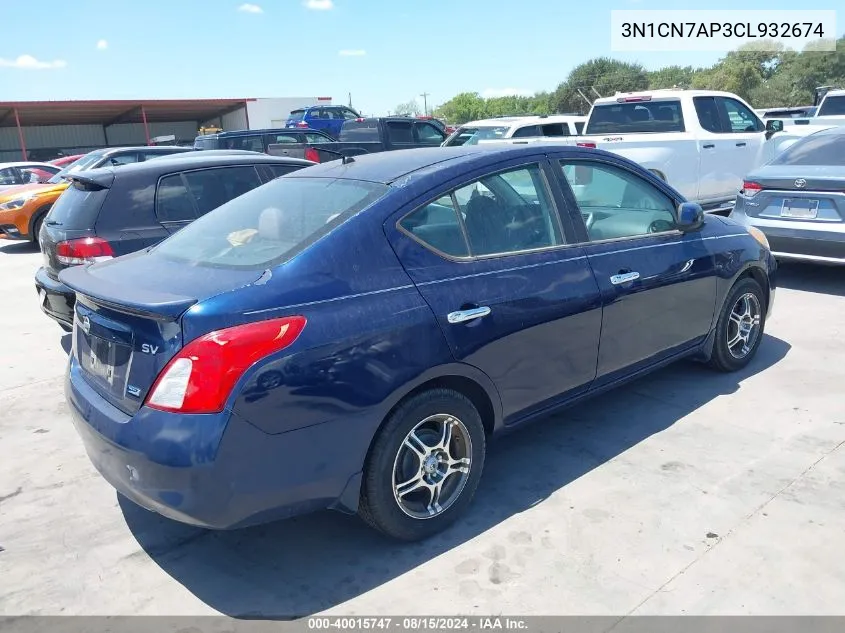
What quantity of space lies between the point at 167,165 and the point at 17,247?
895 centimetres

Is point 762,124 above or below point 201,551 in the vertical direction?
above

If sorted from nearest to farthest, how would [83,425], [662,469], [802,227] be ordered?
[83,425]
[662,469]
[802,227]

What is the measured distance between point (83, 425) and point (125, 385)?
1.29ft

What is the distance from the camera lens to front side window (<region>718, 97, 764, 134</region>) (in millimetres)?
10359

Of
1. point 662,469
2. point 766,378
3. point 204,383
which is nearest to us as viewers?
point 204,383

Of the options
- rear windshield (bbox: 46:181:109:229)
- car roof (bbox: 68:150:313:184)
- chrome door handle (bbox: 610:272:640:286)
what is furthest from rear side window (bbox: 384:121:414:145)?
chrome door handle (bbox: 610:272:640:286)

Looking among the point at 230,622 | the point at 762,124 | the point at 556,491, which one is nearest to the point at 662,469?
the point at 556,491

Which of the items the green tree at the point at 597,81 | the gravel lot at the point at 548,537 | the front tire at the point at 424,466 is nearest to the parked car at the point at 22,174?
the gravel lot at the point at 548,537

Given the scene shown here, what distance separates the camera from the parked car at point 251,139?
45.3ft

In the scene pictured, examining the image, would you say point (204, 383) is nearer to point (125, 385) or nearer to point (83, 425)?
point (125, 385)

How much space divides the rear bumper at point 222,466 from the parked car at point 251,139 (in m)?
11.8

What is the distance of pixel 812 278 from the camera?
25.1ft

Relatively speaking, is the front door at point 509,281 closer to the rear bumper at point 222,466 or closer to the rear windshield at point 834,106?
the rear bumper at point 222,466

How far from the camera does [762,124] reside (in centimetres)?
1088
